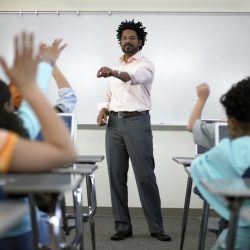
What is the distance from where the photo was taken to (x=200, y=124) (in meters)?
2.12

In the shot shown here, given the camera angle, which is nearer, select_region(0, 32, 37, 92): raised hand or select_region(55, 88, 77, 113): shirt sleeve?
select_region(0, 32, 37, 92): raised hand

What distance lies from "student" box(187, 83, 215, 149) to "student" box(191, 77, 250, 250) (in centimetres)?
32

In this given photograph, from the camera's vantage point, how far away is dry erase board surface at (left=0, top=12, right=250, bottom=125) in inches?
Answer: 169

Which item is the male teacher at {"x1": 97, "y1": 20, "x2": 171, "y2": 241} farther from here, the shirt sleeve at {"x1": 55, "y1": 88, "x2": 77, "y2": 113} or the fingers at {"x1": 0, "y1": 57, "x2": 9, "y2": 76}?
the fingers at {"x1": 0, "y1": 57, "x2": 9, "y2": 76}

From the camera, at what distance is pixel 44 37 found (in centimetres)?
438

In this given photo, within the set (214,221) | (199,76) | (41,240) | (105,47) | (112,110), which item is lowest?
(214,221)

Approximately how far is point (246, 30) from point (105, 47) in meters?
1.42

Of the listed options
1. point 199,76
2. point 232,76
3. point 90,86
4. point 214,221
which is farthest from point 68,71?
point 214,221

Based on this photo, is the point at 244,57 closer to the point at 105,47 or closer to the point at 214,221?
the point at 105,47

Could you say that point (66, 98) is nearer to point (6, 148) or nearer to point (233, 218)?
point (233, 218)

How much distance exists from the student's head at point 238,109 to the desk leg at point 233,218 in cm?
42
